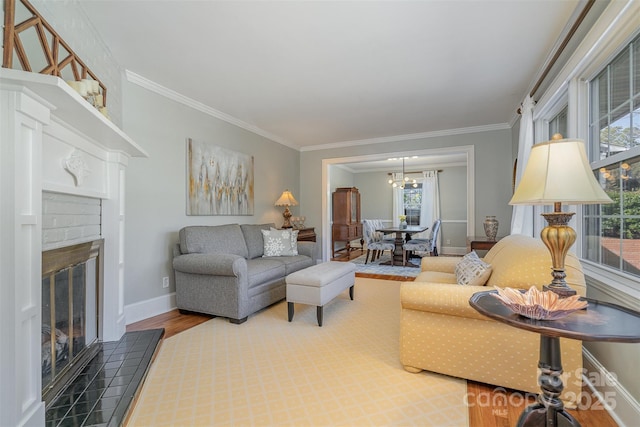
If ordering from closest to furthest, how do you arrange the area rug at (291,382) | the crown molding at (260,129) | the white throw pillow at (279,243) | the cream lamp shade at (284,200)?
the area rug at (291,382) → the crown molding at (260,129) → the white throw pillow at (279,243) → the cream lamp shade at (284,200)

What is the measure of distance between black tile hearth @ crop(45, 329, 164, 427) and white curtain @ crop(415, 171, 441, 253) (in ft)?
23.1

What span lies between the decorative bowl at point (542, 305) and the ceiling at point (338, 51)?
184cm

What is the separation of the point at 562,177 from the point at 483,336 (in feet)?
3.28

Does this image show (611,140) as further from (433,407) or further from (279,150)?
(279,150)

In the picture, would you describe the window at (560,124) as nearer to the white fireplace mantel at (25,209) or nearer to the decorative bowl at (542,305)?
the decorative bowl at (542,305)

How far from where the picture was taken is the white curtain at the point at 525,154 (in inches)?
115

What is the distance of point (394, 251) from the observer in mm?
5984

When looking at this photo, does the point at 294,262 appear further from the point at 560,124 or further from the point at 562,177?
the point at 560,124

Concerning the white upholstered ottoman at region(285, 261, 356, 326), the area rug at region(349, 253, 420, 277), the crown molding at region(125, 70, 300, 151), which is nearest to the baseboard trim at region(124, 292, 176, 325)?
the white upholstered ottoman at region(285, 261, 356, 326)

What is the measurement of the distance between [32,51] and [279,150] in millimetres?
3871

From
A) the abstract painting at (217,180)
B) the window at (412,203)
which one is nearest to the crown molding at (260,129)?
the abstract painting at (217,180)

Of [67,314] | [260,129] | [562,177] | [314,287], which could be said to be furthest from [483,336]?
[260,129]

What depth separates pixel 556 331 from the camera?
1.02 meters

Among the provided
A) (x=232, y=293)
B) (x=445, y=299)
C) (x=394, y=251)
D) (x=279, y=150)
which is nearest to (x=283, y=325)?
(x=232, y=293)
